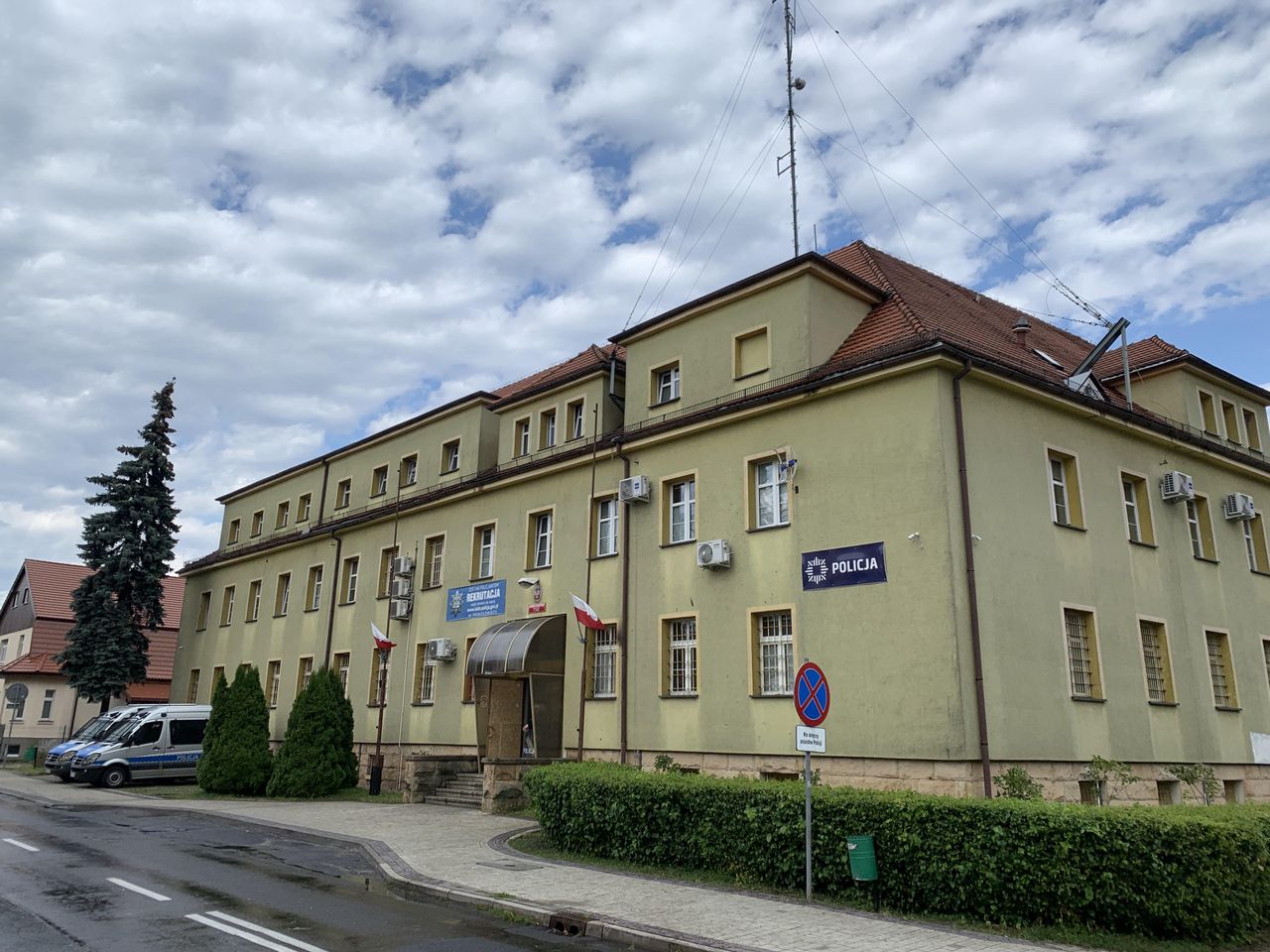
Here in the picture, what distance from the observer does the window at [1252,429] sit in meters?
23.2

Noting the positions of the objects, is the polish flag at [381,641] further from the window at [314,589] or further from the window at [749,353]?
the window at [749,353]

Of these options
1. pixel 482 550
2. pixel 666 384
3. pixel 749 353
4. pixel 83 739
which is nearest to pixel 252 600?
pixel 83 739

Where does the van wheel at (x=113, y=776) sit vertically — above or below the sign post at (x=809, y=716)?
A: below

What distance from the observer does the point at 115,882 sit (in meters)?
11.4

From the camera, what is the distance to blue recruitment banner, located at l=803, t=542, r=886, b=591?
15852 millimetres

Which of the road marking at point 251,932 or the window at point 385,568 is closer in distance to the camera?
the road marking at point 251,932

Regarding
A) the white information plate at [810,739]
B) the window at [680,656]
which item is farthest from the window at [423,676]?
the white information plate at [810,739]

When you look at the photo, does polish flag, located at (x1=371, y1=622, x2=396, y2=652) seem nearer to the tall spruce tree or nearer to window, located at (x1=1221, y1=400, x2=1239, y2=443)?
the tall spruce tree

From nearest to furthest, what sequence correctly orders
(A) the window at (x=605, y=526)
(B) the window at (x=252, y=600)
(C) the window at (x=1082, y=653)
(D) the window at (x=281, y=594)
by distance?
(C) the window at (x=1082, y=653)
(A) the window at (x=605, y=526)
(D) the window at (x=281, y=594)
(B) the window at (x=252, y=600)

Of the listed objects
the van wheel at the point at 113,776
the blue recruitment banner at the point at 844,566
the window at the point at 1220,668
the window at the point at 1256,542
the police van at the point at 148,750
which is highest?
the window at the point at 1256,542

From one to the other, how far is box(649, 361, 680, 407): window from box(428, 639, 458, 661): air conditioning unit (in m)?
8.70

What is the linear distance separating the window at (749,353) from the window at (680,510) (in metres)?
2.45

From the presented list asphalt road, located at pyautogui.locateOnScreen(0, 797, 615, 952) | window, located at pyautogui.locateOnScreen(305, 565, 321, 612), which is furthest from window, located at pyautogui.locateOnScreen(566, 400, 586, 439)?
window, located at pyautogui.locateOnScreen(305, 565, 321, 612)

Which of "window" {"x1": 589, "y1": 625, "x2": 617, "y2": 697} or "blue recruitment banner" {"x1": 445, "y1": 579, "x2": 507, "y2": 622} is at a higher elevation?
"blue recruitment banner" {"x1": 445, "y1": 579, "x2": 507, "y2": 622}
